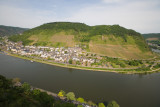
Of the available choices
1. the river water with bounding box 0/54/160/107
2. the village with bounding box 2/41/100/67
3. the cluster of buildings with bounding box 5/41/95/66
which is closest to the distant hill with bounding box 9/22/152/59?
the village with bounding box 2/41/100/67

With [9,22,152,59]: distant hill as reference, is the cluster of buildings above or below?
below

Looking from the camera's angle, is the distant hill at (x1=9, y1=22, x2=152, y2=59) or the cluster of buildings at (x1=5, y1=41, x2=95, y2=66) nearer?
the cluster of buildings at (x1=5, y1=41, x2=95, y2=66)

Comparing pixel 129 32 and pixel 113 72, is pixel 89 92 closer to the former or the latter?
pixel 113 72

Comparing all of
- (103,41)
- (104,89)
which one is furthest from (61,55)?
(103,41)

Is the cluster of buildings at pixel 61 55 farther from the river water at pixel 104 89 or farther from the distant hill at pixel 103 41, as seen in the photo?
the river water at pixel 104 89

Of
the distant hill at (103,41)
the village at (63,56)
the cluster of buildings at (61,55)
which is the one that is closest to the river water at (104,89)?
the village at (63,56)

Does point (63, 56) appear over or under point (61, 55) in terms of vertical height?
under

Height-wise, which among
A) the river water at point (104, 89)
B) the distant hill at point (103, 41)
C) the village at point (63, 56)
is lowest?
the river water at point (104, 89)

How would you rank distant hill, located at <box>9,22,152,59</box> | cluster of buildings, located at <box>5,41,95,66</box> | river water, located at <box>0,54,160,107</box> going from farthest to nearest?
distant hill, located at <box>9,22,152,59</box>, cluster of buildings, located at <box>5,41,95,66</box>, river water, located at <box>0,54,160,107</box>

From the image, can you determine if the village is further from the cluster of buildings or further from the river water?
the river water

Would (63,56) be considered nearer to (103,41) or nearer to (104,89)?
(104,89)

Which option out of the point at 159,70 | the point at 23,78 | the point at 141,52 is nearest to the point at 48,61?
the point at 23,78
